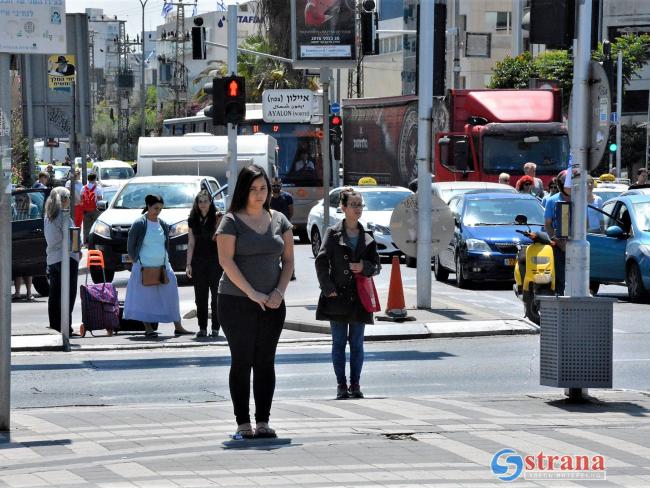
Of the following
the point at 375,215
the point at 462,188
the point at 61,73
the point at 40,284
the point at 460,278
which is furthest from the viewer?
the point at 375,215

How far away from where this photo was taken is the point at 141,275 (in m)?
16.5

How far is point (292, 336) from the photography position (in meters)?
16.7

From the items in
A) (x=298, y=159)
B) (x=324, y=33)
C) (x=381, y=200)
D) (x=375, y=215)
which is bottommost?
(x=375, y=215)

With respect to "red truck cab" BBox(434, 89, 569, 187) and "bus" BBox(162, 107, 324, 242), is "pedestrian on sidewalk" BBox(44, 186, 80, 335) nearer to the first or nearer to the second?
"red truck cab" BBox(434, 89, 569, 187)

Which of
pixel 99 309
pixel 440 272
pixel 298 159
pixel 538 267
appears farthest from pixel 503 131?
pixel 99 309

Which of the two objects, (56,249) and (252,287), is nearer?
(252,287)

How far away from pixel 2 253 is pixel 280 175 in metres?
29.1

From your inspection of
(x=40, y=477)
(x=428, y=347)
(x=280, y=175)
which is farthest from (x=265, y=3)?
(x=40, y=477)

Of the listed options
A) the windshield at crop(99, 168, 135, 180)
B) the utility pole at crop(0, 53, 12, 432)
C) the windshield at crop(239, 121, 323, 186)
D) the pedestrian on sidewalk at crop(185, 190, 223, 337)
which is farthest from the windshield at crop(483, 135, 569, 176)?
the windshield at crop(99, 168, 135, 180)

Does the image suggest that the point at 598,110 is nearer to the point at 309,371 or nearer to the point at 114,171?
the point at 309,371

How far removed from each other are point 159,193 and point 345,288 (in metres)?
14.2

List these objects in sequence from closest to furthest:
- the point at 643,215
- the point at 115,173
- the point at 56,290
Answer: the point at 56,290
the point at 643,215
the point at 115,173

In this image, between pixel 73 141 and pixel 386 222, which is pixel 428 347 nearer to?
pixel 73 141

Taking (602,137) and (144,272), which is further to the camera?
(144,272)
